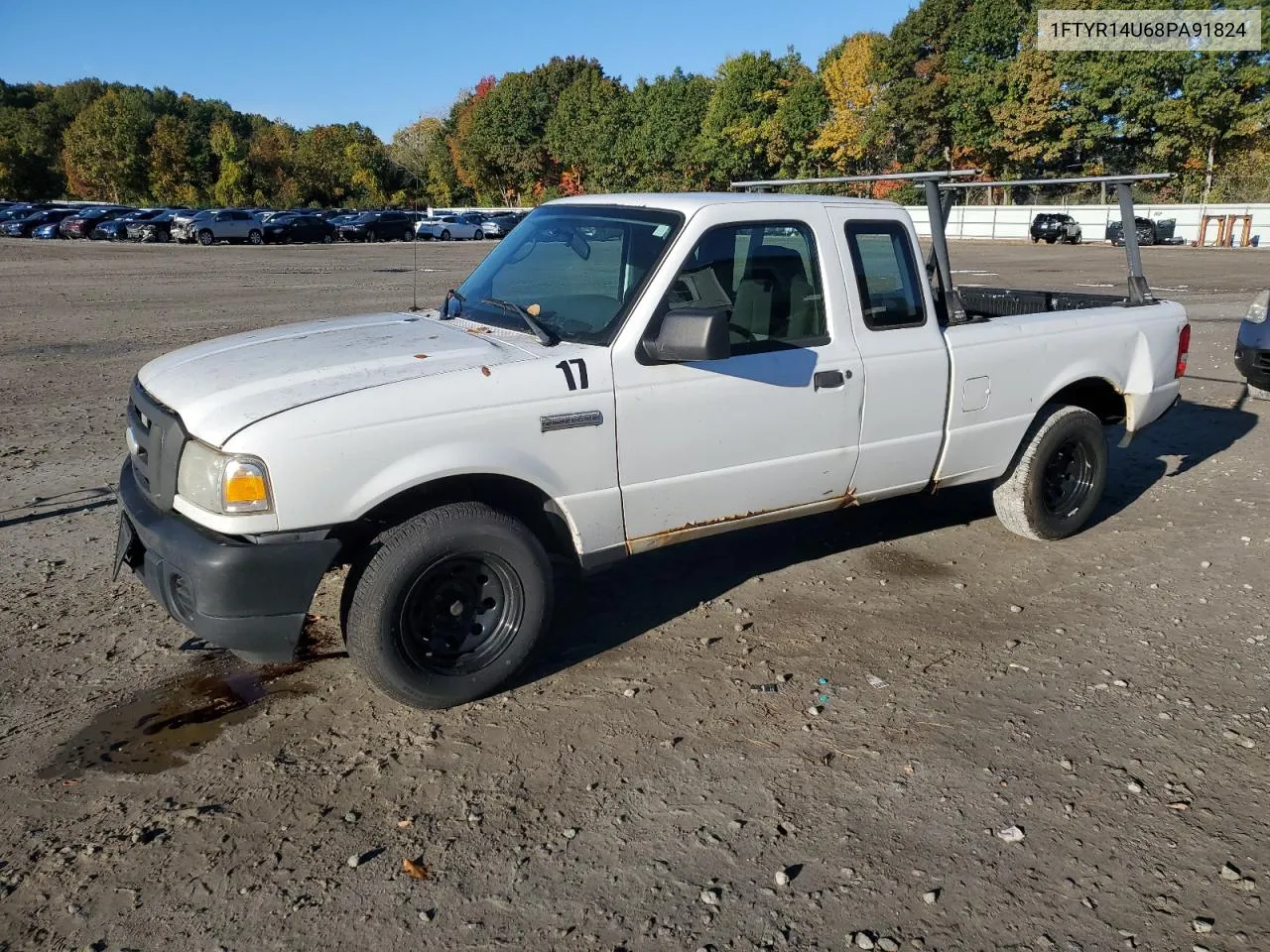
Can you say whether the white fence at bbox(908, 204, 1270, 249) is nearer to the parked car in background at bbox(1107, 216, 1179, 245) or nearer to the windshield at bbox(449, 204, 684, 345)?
the parked car in background at bbox(1107, 216, 1179, 245)

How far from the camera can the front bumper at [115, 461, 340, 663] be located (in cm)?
353

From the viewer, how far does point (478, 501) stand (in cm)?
409

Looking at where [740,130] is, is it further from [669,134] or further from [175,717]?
[175,717]

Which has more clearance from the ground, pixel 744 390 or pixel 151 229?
pixel 151 229

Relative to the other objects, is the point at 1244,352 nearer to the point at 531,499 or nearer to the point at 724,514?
the point at 724,514

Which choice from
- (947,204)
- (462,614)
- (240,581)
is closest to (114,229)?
(947,204)

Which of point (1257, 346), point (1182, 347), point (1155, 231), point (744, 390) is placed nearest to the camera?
point (744, 390)

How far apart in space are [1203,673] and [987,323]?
2.06 metres

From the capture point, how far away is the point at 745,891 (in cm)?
305

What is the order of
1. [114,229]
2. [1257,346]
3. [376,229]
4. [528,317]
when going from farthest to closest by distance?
[376,229] → [114,229] → [1257,346] → [528,317]

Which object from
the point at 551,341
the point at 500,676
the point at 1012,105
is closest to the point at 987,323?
the point at 551,341

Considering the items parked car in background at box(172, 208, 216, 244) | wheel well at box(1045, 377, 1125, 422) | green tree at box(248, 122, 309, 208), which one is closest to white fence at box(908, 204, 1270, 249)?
parked car in background at box(172, 208, 216, 244)

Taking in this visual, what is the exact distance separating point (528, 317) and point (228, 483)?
1479 mm

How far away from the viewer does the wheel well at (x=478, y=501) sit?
3928 mm
